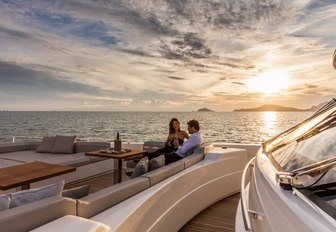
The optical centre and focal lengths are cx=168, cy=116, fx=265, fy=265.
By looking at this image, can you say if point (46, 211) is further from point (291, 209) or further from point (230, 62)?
point (230, 62)

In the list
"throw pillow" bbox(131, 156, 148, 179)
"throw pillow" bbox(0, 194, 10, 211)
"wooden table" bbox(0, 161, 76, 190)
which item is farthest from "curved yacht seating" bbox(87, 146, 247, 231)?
"wooden table" bbox(0, 161, 76, 190)

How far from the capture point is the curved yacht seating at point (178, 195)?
182cm

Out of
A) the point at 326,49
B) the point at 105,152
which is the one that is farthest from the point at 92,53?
the point at 326,49

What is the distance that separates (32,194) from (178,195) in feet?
5.17

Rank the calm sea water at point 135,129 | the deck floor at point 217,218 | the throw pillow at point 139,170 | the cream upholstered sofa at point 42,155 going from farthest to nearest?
the calm sea water at point 135,129, the cream upholstered sofa at point 42,155, the deck floor at point 217,218, the throw pillow at point 139,170

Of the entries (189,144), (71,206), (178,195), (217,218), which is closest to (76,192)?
(71,206)

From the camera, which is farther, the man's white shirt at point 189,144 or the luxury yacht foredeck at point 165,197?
the man's white shirt at point 189,144

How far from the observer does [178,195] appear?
2797 mm

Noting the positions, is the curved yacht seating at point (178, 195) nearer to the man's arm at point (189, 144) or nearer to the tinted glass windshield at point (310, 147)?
the man's arm at point (189, 144)

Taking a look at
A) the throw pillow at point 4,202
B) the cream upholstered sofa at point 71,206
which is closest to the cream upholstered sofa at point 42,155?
the cream upholstered sofa at point 71,206

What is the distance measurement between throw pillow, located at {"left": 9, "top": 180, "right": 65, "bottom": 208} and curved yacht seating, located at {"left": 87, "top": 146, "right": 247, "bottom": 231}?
11.8 inches

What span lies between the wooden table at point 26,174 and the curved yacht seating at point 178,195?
1.45m

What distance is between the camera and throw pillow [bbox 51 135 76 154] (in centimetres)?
542

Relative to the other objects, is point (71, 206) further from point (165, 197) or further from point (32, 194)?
point (165, 197)
